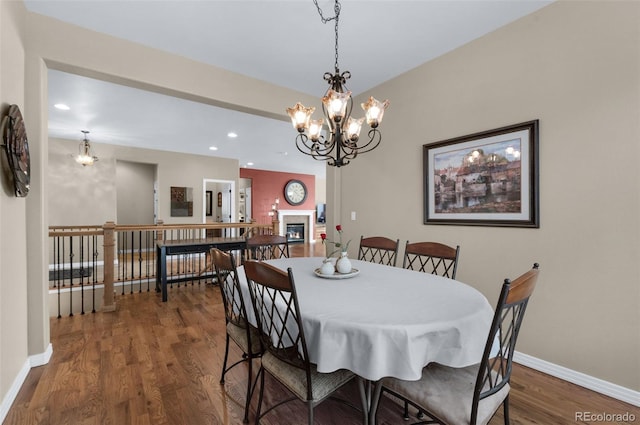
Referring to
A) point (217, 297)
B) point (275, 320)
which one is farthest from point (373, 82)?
point (217, 297)

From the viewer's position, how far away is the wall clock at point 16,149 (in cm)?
169

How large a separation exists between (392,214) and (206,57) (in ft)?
8.29

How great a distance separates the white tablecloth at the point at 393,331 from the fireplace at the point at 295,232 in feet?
28.9

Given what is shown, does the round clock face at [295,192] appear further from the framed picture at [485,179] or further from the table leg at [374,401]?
the table leg at [374,401]

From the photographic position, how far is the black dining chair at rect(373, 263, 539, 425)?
1054mm

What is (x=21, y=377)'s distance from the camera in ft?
6.57

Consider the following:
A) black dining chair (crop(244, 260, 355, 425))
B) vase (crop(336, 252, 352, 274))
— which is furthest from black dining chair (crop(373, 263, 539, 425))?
vase (crop(336, 252, 352, 274))

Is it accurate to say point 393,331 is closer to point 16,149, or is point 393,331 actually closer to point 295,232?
point 16,149

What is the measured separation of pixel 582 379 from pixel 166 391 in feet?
9.24

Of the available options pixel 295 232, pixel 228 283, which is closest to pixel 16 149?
pixel 228 283

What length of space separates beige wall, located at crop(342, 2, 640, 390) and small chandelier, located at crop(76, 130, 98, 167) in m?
6.30

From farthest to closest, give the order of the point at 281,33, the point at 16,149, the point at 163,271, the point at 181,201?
1. the point at 181,201
2. the point at 163,271
3. the point at 281,33
4. the point at 16,149

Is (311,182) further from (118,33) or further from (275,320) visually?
(275,320)

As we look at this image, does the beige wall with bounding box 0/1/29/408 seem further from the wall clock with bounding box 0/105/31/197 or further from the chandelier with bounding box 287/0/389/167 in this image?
the chandelier with bounding box 287/0/389/167
